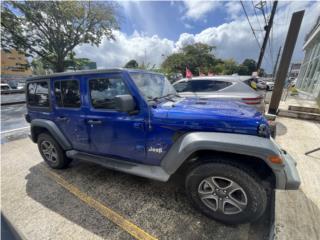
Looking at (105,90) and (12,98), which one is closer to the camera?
(105,90)

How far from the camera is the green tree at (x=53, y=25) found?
14.9 metres

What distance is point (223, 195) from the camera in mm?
1919

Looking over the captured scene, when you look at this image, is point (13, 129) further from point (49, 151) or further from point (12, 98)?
point (12, 98)

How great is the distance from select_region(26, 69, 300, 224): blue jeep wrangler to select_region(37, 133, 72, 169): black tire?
0.63 feet

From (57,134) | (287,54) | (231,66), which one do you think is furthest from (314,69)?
(231,66)

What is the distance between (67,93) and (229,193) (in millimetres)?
2816

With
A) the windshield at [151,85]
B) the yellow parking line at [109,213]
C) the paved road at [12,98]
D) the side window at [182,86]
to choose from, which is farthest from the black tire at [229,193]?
the paved road at [12,98]

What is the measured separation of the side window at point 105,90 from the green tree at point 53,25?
1728 cm

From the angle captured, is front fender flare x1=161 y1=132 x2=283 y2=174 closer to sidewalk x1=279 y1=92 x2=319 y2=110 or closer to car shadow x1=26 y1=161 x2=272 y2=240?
car shadow x1=26 y1=161 x2=272 y2=240

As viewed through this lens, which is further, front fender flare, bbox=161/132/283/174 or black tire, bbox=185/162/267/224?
black tire, bbox=185/162/267/224

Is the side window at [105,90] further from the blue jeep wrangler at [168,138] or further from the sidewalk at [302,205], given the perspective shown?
the sidewalk at [302,205]

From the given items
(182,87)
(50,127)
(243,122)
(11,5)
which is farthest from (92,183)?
(11,5)

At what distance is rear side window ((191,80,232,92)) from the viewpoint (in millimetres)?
5042

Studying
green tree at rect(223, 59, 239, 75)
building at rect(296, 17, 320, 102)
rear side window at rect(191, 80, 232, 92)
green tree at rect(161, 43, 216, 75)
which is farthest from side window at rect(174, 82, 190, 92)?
green tree at rect(223, 59, 239, 75)
